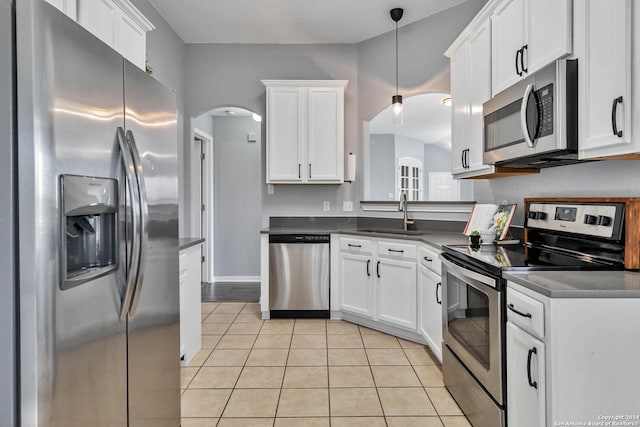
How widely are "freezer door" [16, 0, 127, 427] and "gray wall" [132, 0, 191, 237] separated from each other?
8.24 feet

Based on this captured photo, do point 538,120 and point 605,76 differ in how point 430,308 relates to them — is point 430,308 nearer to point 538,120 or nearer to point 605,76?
point 538,120

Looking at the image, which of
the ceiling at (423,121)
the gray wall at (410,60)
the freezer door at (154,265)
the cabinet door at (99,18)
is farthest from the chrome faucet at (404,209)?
the cabinet door at (99,18)

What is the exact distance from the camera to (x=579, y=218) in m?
1.78

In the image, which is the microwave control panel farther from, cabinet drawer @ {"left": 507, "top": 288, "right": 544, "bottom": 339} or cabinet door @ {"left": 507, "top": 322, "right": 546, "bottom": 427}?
cabinet door @ {"left": 507, "top": 322, "right": 546, "bottom": 427}

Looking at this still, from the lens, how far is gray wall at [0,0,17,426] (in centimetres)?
95

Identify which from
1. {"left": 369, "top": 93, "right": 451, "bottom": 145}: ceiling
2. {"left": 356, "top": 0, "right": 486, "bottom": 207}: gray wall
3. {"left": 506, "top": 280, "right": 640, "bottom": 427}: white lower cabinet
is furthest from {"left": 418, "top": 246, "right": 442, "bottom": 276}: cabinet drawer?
{"left": 369, "top": 93, "right": 451, "bottom": 145}: ceiling

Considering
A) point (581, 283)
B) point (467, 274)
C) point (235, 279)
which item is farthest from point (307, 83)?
point (581, 283)

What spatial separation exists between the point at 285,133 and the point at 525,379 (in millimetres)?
3122

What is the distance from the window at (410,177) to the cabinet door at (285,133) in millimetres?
1451

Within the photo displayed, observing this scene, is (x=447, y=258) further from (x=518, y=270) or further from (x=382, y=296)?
(x=382, y=296)

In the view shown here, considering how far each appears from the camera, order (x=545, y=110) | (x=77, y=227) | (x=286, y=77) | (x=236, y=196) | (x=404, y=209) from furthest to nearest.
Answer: (x=236, y=196) < (x=286, y=77) < (x=404, y=209) < (x=545, y=110) < (x=77, y=227)

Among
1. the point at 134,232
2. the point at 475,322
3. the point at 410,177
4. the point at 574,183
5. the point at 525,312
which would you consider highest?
the point at 410,177

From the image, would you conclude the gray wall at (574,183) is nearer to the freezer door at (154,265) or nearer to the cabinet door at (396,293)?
the cabinet door at (396,293)

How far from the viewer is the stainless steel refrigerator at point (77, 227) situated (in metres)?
0.96
